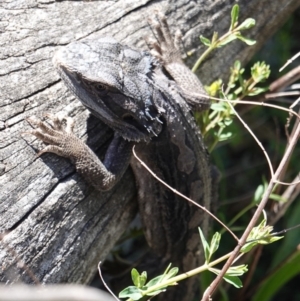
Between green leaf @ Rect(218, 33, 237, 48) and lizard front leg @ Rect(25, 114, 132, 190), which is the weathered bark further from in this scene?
green leaf @ Rect(218, 33, 237, 48)

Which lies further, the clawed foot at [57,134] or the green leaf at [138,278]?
the clawed foot at [57,134]

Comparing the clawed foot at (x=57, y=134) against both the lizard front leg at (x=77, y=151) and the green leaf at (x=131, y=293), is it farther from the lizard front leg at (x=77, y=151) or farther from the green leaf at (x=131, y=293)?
the green leaf at (x=131, y=293)

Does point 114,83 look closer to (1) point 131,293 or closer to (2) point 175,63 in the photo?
(2) point 175,63

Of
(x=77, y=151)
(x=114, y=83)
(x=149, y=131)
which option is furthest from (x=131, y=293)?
(x=114, y=83)

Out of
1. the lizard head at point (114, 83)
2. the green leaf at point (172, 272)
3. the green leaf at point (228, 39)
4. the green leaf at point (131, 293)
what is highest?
the lizard head at point (114, 83)

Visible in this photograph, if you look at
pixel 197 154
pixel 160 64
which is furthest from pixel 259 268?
pixel 160 64

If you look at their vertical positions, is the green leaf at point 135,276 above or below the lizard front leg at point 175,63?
below

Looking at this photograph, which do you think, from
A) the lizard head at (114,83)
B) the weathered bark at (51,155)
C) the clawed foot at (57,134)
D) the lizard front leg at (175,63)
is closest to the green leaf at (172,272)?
the weathered bark at (51,155)

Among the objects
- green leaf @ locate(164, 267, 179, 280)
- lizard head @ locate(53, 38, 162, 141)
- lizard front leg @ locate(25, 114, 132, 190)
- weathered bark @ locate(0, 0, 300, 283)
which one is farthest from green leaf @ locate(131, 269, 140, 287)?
lizard head @ locate(53, 38, 162, 141)
